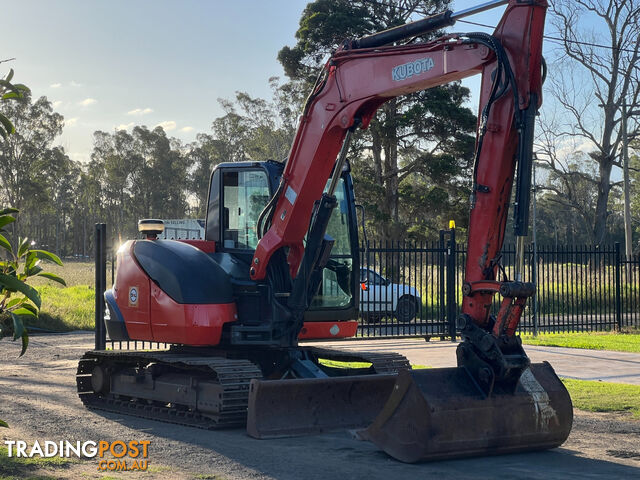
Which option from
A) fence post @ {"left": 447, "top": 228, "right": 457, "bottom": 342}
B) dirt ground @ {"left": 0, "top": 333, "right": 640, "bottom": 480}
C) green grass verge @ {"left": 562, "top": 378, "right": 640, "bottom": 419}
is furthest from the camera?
fence post @ {"left": 447, "top": 228, "right": 457, "bottom": 342}

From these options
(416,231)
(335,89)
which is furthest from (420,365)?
(416,231)

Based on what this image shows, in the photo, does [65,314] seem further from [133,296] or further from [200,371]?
[200,371]

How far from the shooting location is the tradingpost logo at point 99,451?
21.6 ft

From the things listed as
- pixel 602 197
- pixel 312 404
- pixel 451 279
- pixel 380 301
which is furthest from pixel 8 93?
pixel 602 197

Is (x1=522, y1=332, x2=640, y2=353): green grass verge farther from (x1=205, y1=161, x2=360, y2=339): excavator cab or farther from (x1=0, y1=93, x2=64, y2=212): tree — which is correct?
(x1=0, y1=93, x2=64, y2=212): tree

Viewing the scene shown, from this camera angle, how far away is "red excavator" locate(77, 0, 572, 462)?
666 cm

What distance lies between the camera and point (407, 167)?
3189cm

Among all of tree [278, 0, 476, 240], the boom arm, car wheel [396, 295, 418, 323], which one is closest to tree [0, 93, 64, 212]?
tree [278, 0, 476, 240]

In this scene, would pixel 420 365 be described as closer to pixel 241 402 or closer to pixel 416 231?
pixel 241 402

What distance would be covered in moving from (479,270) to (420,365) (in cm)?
648

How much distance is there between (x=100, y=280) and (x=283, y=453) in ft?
21.5

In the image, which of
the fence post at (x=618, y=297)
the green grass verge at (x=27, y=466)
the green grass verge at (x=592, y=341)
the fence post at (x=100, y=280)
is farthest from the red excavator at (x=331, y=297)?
the fence post at (x=618, y=297)

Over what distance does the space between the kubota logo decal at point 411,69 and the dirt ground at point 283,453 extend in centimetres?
344

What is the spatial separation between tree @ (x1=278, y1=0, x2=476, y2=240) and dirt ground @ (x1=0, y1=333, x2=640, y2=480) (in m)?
22.2
